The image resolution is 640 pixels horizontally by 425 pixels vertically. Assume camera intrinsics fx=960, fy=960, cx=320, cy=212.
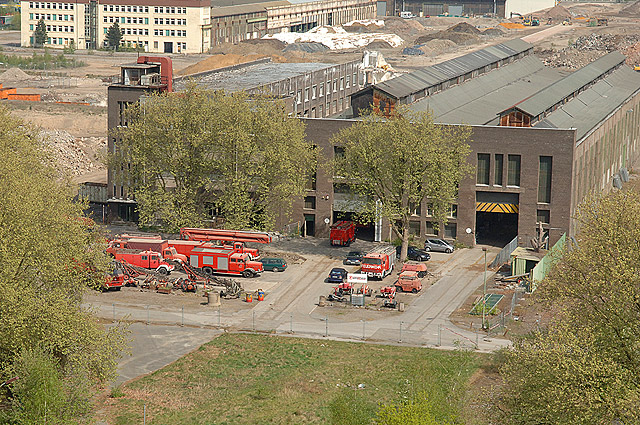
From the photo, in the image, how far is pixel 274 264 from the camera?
76.9m

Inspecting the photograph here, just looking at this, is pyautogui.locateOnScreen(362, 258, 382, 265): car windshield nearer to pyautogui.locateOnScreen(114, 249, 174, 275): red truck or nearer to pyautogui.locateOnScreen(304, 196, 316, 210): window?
pyautogui.locateOnScreen(114, 249, 174, 275): red truck

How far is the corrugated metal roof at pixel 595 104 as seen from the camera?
9462 centimetres

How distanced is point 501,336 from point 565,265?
19.6 metres

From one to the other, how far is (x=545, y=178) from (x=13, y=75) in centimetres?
12702

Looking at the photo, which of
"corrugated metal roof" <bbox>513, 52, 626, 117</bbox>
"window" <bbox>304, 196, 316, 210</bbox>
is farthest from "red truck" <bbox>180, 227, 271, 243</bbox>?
"corrugated metal roof" <bbox>513, 52, 626, 117</bbox>

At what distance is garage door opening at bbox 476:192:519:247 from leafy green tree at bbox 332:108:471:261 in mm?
4735

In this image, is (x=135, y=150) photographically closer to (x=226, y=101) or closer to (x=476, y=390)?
(x=226, y=101)

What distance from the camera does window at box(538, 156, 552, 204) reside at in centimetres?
8394

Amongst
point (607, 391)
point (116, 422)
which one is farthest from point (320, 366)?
point (607, 391)

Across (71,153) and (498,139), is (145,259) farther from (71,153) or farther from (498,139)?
(71,153)

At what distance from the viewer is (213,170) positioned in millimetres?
81625

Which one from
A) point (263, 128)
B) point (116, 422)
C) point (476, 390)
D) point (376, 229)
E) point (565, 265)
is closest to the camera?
point (565, 265)

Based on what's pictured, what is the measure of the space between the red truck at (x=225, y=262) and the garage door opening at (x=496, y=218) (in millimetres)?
22709

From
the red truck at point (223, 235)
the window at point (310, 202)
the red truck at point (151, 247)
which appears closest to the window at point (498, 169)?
the window at point (310, 202)
